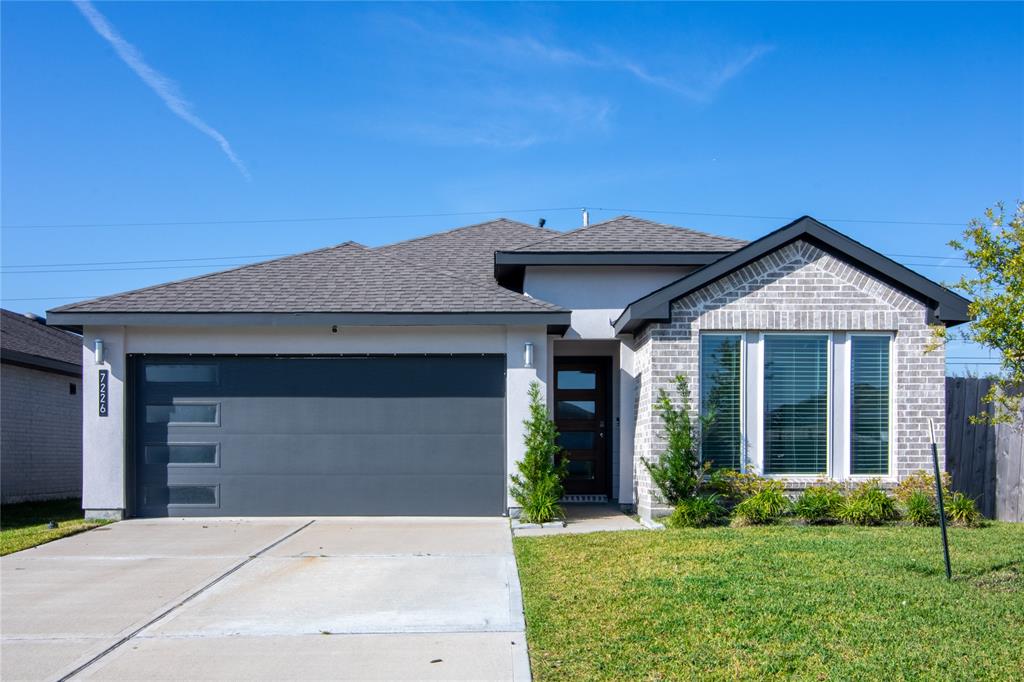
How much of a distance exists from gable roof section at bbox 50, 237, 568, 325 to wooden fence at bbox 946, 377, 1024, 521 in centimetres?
604

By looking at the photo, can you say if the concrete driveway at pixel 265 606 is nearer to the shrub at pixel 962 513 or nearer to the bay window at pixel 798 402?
the bay window at pixel 798 402

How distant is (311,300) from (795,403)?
7.18 m

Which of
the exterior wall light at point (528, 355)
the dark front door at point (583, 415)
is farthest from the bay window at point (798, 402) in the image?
the dark front door at point (583, 415)

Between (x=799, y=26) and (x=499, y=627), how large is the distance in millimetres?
11423

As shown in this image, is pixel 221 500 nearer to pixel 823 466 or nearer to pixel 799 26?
pixel 823 466

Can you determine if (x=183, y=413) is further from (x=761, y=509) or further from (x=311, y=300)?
(x=761, y=509)

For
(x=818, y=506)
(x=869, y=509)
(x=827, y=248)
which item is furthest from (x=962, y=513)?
(x=827, y=248)

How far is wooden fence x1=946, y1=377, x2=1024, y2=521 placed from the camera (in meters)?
12.2

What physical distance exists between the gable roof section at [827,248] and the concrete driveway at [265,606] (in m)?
3.71

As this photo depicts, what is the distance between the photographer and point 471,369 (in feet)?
42.7

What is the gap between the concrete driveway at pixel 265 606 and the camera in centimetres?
582

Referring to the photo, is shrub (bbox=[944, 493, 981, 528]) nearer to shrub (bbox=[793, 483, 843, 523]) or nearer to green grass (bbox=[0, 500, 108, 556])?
shrub (bbox=[793, 483, 843, 523])

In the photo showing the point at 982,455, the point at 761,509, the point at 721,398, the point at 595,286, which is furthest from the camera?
the point at 595,286

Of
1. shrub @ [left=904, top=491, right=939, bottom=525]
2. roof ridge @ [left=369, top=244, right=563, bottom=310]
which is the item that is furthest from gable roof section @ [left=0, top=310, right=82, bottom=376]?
shrub @ [left=904, top=491, right=939, bottom=525]
